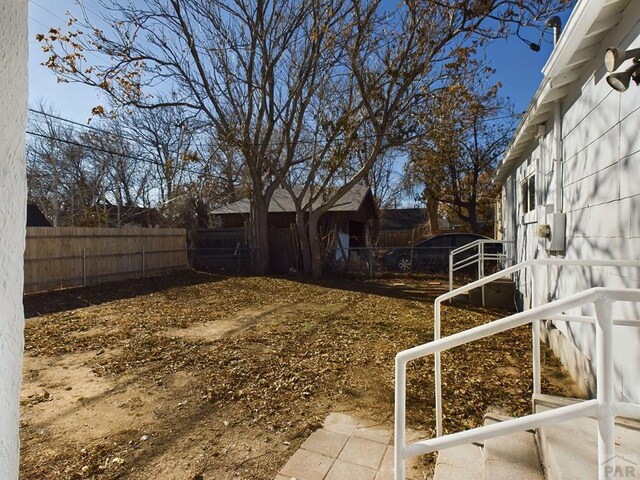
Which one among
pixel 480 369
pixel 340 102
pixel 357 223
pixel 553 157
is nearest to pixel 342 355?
pixel 480 369

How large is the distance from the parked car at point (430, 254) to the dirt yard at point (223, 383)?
585cm

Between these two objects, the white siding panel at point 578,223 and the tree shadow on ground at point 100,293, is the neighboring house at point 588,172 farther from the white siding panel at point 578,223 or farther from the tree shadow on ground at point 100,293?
the tree shadow on ground at point 100,293

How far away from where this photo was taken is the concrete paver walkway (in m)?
2.45

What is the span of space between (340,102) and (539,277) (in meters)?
9.18

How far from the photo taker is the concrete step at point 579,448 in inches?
71.1

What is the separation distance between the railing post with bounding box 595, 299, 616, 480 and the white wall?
5.02ft

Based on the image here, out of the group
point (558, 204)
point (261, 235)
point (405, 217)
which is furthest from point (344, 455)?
point (405, 217)

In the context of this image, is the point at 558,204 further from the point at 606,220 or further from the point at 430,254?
the point at 430,254

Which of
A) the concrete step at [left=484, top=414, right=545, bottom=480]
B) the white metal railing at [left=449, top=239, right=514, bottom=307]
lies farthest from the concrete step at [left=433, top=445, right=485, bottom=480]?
the white metal railing at [left=449, top=239, right=514, bottom=307]

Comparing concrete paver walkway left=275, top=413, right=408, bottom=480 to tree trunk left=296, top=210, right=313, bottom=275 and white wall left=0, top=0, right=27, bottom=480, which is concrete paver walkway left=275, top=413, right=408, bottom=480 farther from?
tree trunk left=296, top=210, right=313, bottom=275

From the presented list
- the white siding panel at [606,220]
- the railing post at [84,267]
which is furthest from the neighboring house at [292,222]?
the white siding panel at [606,220]

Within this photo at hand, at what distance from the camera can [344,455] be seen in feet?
8.75

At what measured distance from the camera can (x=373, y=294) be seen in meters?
9.80

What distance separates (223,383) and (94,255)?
9326 mm
